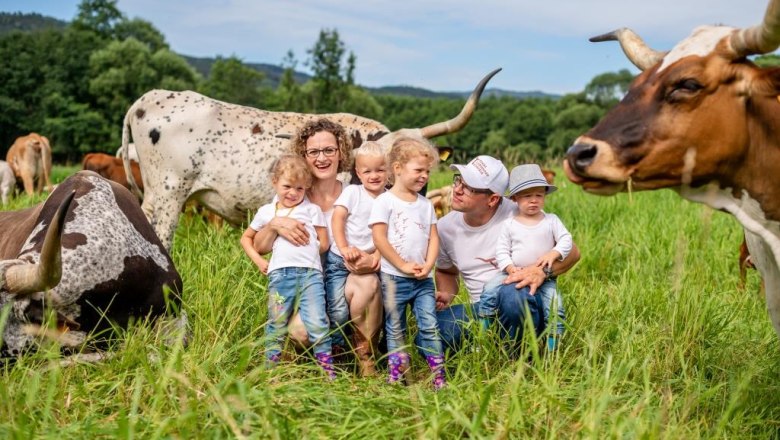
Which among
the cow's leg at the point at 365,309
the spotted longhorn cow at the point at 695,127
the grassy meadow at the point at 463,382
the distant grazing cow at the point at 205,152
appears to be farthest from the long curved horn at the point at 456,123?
the spotted longhorn cow at the point at 695,127

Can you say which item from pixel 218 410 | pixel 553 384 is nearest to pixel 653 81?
pixel 553 384

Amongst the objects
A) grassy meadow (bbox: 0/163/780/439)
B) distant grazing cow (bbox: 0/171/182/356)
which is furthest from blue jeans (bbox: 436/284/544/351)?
distant grazing cow (bbox: 0/171/182/356)

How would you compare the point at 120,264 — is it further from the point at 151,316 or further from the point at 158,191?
the point at 158,191

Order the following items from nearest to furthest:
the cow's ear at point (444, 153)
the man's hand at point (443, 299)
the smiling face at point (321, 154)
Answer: the smiling face at point (321, 154), the man's hand at point (443, 299), the cow's ear at point (444, 153)

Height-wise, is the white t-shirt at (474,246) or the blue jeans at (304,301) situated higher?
the white t-shirt at (474,246)

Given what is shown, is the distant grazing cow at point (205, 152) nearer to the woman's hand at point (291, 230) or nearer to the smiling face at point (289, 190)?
the smiling face at point (289, 190)

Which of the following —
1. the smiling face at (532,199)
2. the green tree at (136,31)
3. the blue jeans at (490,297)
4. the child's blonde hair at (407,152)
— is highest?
the green tree at (136,31)

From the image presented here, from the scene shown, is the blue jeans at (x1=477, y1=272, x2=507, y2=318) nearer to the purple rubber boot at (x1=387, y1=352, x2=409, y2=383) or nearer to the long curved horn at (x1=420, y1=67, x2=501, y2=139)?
the purple rubber boot at (x1=387, y1=352, x2=409, y2=383)

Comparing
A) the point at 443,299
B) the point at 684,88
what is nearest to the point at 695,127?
the point at 684,88

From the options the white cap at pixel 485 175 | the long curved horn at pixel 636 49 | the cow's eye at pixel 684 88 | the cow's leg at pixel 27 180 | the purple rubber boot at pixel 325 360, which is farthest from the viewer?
the cow's leg at pixel 27 180

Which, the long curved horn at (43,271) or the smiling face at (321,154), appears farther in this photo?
the smiling face at (321,154)

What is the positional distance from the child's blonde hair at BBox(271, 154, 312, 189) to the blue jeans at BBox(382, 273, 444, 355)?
69cm

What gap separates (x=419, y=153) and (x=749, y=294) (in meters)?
3.26

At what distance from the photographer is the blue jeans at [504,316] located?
3.93 m
